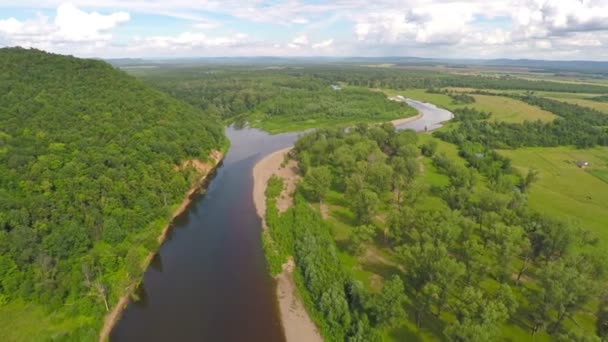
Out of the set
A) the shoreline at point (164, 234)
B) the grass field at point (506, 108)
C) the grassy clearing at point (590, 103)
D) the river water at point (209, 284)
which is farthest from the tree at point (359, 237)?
the grassy clearing at point (590, 103)

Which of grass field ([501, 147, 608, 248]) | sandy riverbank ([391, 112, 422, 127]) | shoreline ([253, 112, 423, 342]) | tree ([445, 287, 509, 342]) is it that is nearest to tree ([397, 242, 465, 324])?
tree ([445, 287, 509, 342])

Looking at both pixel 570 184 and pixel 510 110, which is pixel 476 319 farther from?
pixel 510 110

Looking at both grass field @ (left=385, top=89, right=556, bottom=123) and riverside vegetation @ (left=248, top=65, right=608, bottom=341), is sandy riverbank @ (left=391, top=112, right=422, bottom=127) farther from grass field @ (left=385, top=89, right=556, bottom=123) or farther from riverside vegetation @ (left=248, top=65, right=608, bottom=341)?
riverside vegetation @ (left=248, top=65, right=608, bottom=341)

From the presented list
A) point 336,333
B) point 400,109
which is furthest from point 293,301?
point 400,109

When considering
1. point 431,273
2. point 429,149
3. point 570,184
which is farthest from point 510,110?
point 431,273

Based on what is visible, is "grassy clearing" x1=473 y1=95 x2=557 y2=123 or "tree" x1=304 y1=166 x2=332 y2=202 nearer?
"tree" x1=304 y1=166 x2=332 y2=202

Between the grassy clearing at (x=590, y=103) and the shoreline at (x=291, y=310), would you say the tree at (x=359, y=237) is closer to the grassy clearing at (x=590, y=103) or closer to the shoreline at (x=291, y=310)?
the shoreline at (x=291, y=310)

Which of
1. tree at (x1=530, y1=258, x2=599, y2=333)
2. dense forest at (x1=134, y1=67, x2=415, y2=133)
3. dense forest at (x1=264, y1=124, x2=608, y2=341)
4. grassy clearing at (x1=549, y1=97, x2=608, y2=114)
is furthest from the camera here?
grassy clearing at (x1=549, y1=97, x2=608, y2=114)
